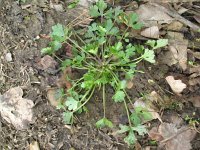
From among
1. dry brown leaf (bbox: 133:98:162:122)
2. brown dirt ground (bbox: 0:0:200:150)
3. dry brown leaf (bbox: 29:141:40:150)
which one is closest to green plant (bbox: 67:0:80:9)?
brown dirt ground (bbox: 0:0:200:150)

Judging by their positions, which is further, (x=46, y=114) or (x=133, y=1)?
(x=133, y=1)

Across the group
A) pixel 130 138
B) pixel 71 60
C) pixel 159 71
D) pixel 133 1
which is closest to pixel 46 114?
pixel 71 60

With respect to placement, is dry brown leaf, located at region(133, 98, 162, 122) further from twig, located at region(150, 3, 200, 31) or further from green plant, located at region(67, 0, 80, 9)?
green plant, located at region(67, 0, 80, 9)

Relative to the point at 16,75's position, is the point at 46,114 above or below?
below

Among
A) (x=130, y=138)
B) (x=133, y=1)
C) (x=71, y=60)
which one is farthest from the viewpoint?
(x=133, y=1)

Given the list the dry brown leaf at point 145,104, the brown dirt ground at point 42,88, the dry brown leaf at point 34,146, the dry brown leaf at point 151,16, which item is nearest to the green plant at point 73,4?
the brown dirt ground at point 42,88

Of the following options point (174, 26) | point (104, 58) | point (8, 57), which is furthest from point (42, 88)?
point (174, 26)

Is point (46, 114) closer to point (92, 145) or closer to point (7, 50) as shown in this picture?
point (92, 145)

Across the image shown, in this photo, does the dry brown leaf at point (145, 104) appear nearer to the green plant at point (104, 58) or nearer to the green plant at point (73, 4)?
the green plant at point (104, 58)
